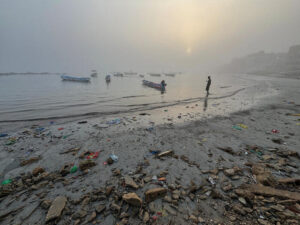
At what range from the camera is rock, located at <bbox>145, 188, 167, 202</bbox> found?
261 centimetres

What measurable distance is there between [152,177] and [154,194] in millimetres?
665

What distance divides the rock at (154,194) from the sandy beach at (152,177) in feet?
0.07

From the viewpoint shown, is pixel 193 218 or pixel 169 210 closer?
pixel 193 218

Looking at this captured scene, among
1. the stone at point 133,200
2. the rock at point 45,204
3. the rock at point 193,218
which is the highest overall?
the stone at point 133,200

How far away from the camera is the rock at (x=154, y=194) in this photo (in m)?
2.61

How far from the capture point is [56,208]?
8.15ft

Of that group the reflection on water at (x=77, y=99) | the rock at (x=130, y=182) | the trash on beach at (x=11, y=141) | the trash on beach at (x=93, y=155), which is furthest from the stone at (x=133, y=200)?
the reflection on water at (x=77, y=99)

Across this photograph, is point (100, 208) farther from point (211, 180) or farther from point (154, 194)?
point (211, 180)

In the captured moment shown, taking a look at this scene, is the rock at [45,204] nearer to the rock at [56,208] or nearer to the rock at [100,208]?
the rock at [56,208]

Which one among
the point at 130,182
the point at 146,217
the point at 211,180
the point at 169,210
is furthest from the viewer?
the point at 211,180

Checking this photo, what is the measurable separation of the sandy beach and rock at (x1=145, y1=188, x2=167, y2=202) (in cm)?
2

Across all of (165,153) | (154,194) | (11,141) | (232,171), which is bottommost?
(11,141)

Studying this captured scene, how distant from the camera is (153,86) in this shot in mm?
28812

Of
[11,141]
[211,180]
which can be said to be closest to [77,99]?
[11,141]
